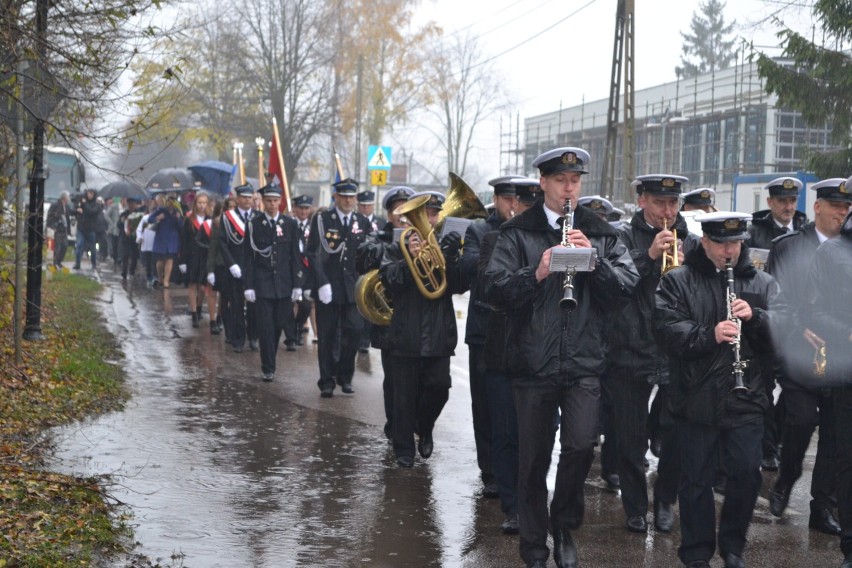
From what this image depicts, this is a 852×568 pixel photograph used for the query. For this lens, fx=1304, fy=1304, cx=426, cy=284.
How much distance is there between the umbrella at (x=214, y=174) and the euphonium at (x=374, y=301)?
26.8 meters

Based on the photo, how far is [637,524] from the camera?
7.63 meters

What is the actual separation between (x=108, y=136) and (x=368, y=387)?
473 centimetres


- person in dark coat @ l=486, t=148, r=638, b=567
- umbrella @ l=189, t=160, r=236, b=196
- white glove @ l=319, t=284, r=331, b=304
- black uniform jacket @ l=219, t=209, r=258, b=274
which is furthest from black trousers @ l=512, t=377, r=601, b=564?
umbrella @ l=189, t=160, r=236, b=196

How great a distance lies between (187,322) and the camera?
65.3 feet

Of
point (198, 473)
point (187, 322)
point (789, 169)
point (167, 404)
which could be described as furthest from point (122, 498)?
point (789, 169)

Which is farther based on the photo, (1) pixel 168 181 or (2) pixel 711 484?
(1) pixel 168 181

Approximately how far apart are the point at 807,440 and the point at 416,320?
9.08 ft

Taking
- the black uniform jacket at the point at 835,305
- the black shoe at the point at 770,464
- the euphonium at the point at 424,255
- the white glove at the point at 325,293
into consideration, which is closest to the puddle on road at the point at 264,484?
the white glove at the point at 325,293

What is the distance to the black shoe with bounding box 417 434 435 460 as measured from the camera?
9633 mm

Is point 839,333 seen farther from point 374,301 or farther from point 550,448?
point 374,301

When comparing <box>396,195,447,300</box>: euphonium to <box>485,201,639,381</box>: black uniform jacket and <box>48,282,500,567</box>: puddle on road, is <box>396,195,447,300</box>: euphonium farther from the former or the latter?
<box>485,201,639,381</box>: black uniform jacket

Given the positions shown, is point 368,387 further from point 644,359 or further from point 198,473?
point 644,359

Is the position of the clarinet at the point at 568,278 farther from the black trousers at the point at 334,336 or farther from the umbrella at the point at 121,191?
the umbrella at the point at 121,191

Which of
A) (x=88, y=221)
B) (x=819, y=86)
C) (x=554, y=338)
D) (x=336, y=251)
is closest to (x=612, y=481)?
(x=554, y=338)
